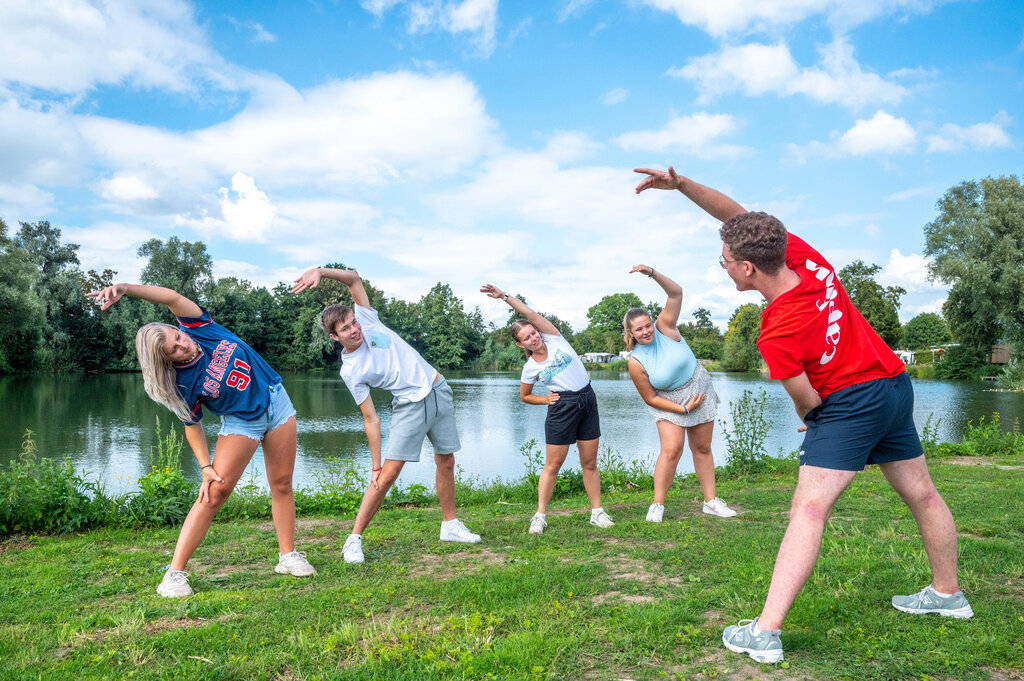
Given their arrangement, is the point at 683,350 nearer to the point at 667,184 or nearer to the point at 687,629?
the point at 667,184

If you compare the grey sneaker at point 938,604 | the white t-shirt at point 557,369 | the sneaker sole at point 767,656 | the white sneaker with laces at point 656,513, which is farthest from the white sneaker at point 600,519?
the sneaker sole at point 767,656

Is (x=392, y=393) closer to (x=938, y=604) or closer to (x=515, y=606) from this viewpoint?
(x=515, y=606)

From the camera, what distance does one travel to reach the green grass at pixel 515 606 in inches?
106

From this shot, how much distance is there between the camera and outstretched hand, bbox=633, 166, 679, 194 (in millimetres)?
3428

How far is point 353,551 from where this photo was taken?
4.54 meters

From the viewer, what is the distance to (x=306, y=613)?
10.9ft

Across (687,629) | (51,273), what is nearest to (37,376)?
(51,273)

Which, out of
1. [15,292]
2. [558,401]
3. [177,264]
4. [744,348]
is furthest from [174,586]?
[744,348]

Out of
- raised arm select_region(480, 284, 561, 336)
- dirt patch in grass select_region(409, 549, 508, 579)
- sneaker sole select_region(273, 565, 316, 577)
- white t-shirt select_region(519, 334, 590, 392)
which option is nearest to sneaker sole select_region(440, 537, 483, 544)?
dirt patch in grass select_region(409, 549, 508, 579)

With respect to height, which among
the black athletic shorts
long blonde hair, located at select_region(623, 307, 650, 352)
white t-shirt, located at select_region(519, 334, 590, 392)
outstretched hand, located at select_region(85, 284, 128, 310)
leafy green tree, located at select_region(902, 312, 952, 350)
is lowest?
the black athletic shorts

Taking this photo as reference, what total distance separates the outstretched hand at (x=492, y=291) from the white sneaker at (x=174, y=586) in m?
2.98

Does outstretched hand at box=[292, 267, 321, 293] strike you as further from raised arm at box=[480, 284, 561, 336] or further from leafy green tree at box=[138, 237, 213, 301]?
leafy green tree at box=[138, 237, 213, 301]

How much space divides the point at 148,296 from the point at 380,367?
1588 millimetres

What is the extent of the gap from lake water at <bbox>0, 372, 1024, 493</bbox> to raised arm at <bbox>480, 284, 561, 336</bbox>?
461 centimetres
